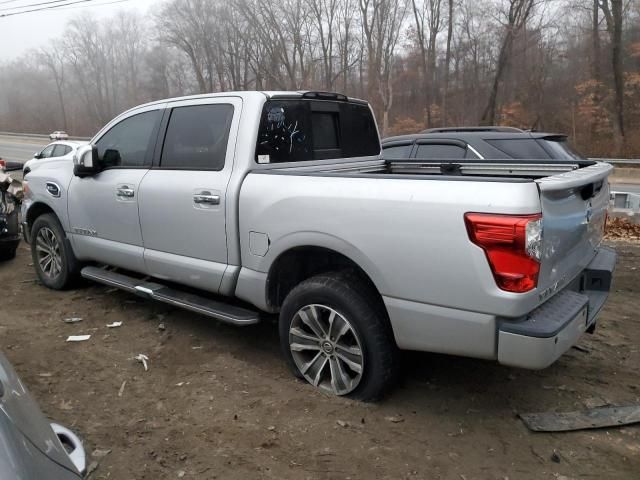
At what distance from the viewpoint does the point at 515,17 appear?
27.2 metres

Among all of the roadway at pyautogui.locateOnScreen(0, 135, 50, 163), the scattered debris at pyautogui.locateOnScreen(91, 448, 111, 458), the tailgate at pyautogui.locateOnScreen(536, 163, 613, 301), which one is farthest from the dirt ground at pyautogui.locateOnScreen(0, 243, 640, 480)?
the roadway at pyautogui.locateOnScreen(0, 135, 50, 163)

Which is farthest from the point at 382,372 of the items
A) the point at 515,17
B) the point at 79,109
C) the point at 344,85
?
the point at 79,109

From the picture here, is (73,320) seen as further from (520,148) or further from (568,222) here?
(520,148)

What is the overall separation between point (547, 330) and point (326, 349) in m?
1.33

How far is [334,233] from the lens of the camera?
Answer: 3074 millimetres

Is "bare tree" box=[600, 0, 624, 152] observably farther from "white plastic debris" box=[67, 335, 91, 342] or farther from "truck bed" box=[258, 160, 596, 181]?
"white plastic debris" box=[67, 335, 91, 342]

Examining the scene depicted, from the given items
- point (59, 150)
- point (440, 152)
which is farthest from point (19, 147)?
point (440, 152)

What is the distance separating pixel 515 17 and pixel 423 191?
2853 centimetres

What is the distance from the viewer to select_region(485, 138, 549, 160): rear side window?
20.0 ft

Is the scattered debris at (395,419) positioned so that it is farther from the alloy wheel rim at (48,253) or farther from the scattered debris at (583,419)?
the alloy wheel rim at (48,253)

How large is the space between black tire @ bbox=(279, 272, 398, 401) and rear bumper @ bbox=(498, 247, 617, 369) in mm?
698

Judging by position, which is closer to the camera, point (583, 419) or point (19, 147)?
point (583, 419)

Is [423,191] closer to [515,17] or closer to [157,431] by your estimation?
[157,431]

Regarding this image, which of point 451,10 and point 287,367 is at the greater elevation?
point 451,10
